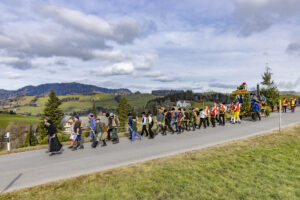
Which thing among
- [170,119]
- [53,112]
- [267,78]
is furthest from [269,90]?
[53,112]

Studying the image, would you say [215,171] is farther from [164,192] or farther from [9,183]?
[9,183]

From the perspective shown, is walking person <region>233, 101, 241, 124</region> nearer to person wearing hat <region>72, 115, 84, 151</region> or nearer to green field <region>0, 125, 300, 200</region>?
green field <region>0, 125, 300, 200</region>

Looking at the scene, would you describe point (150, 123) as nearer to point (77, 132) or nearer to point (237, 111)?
point (77, 132)

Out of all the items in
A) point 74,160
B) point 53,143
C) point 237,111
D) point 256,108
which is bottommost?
point 74,160

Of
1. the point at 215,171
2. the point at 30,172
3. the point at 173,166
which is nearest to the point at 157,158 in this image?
the point at 173,166

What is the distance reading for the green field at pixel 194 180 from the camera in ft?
16.1

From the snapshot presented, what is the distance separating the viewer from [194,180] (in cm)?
564

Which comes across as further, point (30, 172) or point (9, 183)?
point (30, 172)

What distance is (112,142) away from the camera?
37.9ft

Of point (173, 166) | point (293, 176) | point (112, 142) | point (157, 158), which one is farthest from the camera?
point (112, 142)

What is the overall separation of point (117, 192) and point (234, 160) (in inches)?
179

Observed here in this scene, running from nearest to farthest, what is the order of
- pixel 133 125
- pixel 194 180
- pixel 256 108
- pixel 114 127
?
pixel 194 180
pixel 114 127
pixel 133 125
pixel 256 108

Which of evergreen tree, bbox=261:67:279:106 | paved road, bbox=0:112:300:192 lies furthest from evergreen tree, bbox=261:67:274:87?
paved road, bbox=0:112:300:192

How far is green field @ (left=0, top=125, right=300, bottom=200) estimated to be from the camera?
4.91 m
